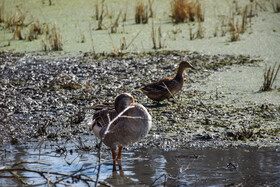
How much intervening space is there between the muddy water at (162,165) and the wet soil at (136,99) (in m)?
0.27

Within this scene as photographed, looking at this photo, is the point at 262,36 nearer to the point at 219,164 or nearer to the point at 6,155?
the point at 219,164

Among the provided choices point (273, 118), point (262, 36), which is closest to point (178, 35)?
point (262, 36)

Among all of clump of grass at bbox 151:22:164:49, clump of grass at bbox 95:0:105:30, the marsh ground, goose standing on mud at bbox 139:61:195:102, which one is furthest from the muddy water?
clump of grass at bbox 95:0:105:30

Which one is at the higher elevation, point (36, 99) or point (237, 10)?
point (237, 10)

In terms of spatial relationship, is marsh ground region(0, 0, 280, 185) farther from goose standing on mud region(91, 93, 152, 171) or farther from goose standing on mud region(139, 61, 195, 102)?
goose standing on mud region(91, 93, 152, 171)

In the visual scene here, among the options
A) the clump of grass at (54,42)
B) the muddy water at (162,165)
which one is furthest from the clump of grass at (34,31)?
the muddy water at (162,165)

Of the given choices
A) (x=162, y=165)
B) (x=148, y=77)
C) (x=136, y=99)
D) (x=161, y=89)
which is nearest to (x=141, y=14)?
(x=148, y=77)

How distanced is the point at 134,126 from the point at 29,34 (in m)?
8.24

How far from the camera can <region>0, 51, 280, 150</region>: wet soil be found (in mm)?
5964

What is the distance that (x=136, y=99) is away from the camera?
7.76 metres

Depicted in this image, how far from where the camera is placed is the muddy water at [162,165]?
4.59m

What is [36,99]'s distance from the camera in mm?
7734

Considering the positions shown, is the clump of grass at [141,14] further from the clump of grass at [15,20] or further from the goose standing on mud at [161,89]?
the goose standing on mud at [161,89]

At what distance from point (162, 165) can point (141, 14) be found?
872 cm
